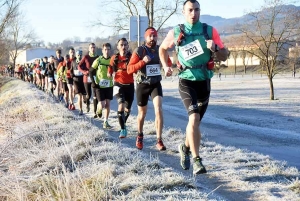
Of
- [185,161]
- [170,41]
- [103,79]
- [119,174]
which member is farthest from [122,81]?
[119,174]

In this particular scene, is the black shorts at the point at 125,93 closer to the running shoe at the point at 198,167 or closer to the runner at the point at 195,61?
A: the runner at the point at 195,61

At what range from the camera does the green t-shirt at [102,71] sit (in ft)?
35.7

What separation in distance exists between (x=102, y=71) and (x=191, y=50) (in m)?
5.86

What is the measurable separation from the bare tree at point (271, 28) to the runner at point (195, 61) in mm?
22592

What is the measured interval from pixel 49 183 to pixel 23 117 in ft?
23.9

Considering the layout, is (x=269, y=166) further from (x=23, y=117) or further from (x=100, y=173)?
(x=23, y=117)

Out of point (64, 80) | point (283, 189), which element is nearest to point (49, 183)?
point (283, 189)

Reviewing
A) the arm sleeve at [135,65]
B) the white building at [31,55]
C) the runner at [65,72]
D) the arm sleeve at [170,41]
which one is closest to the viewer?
the arm sleeve at [170,41]

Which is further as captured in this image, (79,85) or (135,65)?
(79,85)

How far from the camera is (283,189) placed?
16.2ft

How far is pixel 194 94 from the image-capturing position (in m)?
5.46

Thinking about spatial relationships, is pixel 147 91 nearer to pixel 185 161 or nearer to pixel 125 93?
pixel 125 93

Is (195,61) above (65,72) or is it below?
above

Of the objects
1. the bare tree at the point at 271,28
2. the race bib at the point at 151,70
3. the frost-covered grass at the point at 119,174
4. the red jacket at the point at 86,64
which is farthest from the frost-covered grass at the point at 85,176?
the bare tree at the point at 271,28
